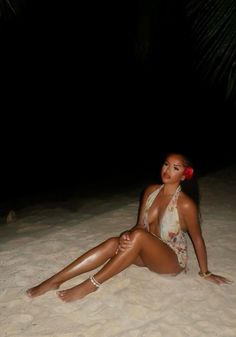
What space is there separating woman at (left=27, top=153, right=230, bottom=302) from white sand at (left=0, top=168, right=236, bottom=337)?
0.11m

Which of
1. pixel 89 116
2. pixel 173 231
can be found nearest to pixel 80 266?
pixel 173 231

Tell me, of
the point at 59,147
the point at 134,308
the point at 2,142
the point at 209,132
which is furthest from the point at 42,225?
the point at 209,132

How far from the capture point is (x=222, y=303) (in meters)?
3.18

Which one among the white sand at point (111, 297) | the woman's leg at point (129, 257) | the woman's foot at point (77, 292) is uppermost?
the woman's leg at point (129, 257)

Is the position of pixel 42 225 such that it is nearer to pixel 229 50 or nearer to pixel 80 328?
pixel 80 328

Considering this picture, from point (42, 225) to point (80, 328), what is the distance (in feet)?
8.81

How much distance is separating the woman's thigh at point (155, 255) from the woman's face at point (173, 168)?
0.49 m

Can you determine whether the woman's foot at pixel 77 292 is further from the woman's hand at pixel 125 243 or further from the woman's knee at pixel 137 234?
the woman's knee at pixel 137 234

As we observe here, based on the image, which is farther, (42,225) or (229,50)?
(42,225)

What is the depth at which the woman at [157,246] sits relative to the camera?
3115 millimetres

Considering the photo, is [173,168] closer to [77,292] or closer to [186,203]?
[186,203]

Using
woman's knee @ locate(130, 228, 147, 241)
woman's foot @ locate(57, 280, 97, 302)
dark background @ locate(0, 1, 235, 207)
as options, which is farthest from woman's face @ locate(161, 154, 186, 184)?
dark background @ locate(0, 1, 235, 207)

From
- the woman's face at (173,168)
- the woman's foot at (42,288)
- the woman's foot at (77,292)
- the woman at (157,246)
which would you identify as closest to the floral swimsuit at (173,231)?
the woman at (157,246)

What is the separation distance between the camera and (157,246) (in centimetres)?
315
